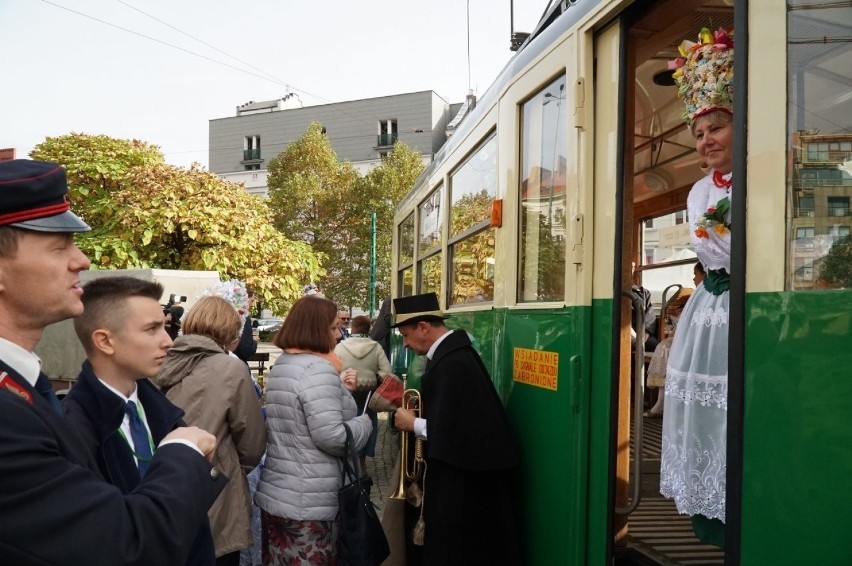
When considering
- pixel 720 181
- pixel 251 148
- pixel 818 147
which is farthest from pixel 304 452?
→ pixel 251 148

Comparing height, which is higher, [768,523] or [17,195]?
[17,195]

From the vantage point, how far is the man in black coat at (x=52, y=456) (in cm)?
124

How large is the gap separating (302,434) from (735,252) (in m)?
2.38

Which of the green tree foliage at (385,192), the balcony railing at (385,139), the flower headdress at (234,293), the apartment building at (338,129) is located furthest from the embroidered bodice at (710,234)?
the balcony railing at (385,139)

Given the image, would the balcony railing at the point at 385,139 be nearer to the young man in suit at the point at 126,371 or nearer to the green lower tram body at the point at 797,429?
the young man in suit at the point at 126,371

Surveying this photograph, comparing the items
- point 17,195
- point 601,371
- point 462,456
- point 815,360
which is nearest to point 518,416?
point 462,456

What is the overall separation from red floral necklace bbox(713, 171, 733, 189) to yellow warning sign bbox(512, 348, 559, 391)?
962mm

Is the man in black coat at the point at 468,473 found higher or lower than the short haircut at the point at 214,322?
lower

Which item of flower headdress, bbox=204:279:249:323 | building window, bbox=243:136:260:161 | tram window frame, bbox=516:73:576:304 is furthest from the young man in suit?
building window, bbox=243:136:260:161

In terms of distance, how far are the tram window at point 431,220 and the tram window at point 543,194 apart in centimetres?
231

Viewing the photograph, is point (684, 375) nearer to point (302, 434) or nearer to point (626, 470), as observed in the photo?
point (626, 470)

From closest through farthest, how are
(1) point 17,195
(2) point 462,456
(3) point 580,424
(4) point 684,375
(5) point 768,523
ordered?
1. (1) point 17,195
2. (5) point 768,523
3. (4) point 684,375
4. (3) point 580,424
5. (2) point 462,456

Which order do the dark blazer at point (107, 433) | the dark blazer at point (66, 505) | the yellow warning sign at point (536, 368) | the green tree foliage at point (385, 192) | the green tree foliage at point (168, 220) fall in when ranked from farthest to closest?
the green tree foliage at point (385, 192)
the green tree foliage at point (168, 220)
the yellow warning sign at point (536, 368)
the dark blazer at point (107, 433)
the dark blazer at point (66, 505)

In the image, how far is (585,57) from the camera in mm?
3012
